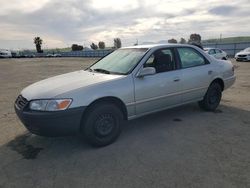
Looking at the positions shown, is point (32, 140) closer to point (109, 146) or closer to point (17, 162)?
point (17, 162)

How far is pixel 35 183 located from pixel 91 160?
85 cm

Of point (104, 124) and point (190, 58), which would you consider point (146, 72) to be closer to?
point (104, 124)

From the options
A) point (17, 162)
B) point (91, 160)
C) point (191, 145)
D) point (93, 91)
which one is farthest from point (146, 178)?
point (17, 162)

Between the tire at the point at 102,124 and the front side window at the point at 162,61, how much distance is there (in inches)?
45.7

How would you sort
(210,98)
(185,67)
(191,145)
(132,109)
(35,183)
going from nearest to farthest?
(35,183), (191,145), (132,109), (185,67), (210,98)

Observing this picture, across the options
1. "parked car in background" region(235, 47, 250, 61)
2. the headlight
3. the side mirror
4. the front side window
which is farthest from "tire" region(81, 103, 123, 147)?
"parked car in background" region(235, 47, 250, 61)

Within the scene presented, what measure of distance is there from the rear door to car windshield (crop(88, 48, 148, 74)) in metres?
0.96

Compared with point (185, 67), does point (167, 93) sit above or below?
below

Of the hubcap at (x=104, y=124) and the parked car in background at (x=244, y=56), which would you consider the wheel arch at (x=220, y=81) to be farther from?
the parked car in background at (x=244, y=56)

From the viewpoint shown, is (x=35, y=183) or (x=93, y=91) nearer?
(x=35, y=183)

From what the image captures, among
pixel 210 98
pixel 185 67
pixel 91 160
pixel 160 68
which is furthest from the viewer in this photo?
pixel 210 98

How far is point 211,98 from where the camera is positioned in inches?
237

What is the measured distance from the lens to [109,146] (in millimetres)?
4246

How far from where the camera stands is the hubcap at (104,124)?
13.5 ft
